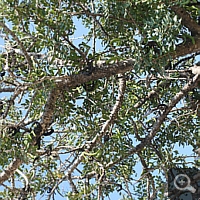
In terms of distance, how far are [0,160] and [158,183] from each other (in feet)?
6.19

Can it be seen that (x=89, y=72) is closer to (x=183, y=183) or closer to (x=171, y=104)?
(x=171, y=104)

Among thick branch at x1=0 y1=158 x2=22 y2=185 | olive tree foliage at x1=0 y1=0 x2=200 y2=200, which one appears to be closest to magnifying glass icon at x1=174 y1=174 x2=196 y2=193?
olive tree foliage at x1=0 y1=0 x2=200 y2=200

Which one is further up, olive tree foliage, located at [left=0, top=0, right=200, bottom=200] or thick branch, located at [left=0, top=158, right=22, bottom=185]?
olive tree foliage, located at [left=0, top=0, right=200, bottom=200]

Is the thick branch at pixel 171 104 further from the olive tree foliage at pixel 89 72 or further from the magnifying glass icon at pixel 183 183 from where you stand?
the magnifying glass icon at pixel 183 183

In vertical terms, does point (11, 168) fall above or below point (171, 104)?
below

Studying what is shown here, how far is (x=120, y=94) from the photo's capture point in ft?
8.85

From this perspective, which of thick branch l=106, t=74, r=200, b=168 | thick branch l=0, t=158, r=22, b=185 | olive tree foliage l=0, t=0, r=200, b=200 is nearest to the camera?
olive tree foliage l=0, t=0, r=200, b=200

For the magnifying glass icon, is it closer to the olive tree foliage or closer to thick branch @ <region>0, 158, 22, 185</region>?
the olive tree foliage

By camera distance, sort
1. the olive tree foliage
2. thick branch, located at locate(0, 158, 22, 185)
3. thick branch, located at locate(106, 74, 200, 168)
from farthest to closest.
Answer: thick branch, located at locate(106, 74, 200, 168) → thick branch, located at locate(0, 158, 22, 185) → the olive tree foliage

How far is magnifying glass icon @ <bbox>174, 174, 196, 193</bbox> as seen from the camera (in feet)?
8.54

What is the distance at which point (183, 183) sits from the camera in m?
2.66

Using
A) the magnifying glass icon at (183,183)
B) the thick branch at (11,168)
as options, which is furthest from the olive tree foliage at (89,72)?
the magnifying glass icon at (183,183)

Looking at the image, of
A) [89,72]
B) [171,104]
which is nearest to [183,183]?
[171,104]

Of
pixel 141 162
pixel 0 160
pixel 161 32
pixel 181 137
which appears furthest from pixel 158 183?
pixel 161 32
